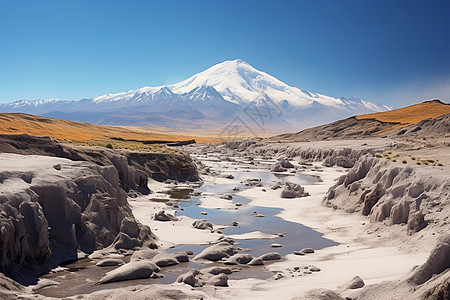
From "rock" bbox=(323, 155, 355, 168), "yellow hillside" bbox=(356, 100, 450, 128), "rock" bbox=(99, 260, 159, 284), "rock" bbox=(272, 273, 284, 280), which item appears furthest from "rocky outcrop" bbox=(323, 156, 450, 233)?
"yellow hillside" bbox=(356, 100, 450, 128)

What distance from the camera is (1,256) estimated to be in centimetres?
1435

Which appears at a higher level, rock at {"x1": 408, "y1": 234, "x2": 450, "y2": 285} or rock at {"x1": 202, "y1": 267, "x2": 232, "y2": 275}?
rock at {"x1": 408, "y1": 234, "x2": 450, "y2": 285}

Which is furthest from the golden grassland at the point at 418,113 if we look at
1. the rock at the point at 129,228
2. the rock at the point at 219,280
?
the rock at the point at 219,280

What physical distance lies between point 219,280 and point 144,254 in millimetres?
4417

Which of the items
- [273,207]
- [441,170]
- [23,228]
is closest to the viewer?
[23,228]

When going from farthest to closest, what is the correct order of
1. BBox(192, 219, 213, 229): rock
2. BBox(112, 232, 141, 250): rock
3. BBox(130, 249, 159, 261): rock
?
BBox(192, 219, 213, 229): rock → BBox(112, 232, 141, 250): rock → BBox(130, 249, 159, 261): rock

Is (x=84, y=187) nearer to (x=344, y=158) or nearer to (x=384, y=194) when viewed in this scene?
(x=384, y=194)

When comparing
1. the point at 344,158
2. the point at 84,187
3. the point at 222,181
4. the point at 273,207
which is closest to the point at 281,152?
the point at 344,158

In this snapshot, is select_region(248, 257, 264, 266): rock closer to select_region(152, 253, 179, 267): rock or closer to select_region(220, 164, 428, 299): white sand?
select_region(220, 164, 428, 299): white sand

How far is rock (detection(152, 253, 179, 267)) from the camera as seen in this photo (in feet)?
57.3

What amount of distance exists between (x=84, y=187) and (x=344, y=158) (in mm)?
51620

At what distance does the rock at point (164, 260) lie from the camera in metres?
17.5

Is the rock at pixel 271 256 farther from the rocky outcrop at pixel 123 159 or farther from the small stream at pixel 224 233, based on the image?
the rocky outcrop at pixel 123 159

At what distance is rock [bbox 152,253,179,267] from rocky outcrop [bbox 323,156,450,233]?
35.3ft
